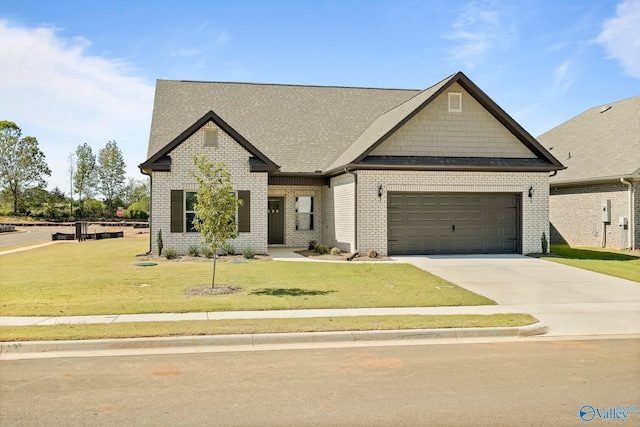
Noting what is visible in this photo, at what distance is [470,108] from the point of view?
2144cm

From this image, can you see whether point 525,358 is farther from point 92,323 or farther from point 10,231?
point 10,231

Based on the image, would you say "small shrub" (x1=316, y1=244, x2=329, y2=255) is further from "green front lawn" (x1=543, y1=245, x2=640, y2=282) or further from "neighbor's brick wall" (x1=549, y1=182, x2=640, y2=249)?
"neighbor's brick wall" (x1=549, y1=182, x2=640, y2=249)

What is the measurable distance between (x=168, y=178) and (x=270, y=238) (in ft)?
19.8

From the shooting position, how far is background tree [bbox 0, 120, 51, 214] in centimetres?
6500

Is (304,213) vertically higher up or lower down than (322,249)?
higher up

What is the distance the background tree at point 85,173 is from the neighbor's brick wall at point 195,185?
49305 millimetres

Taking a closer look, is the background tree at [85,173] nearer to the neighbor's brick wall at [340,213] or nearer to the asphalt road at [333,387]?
the neighbor's brick wall at [340,213]

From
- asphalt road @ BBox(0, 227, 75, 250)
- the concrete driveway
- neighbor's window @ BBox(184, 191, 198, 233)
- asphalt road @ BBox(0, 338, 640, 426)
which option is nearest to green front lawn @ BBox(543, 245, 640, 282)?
the concrete driveway

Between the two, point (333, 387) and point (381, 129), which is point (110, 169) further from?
point (333, 387)

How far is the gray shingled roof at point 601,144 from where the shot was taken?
24594 millimetres

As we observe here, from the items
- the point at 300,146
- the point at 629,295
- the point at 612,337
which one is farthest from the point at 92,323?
the point at 300,146

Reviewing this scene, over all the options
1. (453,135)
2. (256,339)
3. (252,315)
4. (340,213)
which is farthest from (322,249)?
(256,339)

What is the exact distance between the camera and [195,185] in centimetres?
2130

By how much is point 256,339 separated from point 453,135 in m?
14.8
